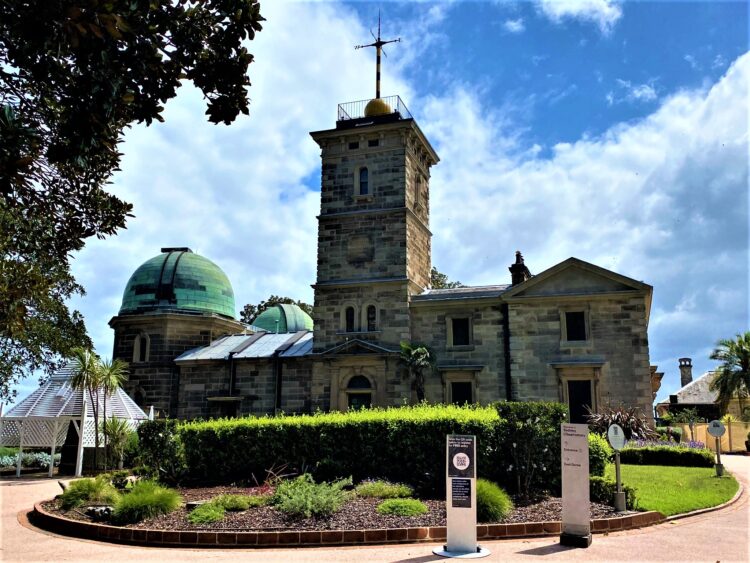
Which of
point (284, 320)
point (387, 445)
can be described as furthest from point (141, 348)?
point (387, 445)

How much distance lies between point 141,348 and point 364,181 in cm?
1567

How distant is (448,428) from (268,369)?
19.0 m

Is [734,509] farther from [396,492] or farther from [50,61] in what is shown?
[50,61]

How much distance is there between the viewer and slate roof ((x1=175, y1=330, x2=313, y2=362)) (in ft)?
111

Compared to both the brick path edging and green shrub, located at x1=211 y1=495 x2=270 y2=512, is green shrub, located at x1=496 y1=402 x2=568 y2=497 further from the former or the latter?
green shrub, located at x1=211 y1=495 x2=270 y2=512

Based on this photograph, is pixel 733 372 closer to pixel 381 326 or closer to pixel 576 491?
pixel 381 326

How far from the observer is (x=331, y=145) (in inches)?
1351

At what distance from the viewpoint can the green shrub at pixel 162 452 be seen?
18953 millimetres

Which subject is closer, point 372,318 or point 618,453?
point 618,453

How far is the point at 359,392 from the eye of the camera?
102ft

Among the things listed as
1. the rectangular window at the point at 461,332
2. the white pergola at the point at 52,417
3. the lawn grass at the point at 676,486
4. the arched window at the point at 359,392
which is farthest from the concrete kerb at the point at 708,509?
the white pergola at the point at 52,417

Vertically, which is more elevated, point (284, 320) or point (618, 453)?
point (284, 320)

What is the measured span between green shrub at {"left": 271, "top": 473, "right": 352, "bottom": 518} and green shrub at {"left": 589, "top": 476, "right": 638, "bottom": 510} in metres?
5.50

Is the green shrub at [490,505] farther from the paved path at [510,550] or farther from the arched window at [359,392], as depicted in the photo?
the arched window at [359,392]
